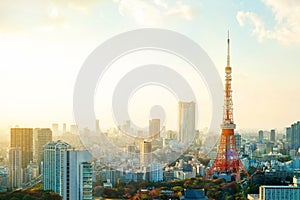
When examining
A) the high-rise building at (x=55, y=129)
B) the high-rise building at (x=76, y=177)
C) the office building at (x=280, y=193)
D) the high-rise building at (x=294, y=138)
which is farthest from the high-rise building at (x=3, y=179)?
Answer: the high-rise building at (x=294, y=138)

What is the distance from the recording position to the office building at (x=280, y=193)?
4626mm

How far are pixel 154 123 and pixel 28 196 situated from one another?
4.25 feet

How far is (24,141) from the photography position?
19.4ft

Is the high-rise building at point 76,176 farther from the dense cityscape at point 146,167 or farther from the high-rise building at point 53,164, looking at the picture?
the high-rise building at point 53,164

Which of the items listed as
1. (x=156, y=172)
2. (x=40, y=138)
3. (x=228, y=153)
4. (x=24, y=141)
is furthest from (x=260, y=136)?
(x=24, y=141)

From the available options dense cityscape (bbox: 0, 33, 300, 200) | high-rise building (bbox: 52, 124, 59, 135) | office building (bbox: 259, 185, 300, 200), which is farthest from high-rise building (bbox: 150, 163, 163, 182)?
office building (bbox: 259, 185, 300, 200)

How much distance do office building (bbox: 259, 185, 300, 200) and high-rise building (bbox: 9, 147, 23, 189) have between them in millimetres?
2685

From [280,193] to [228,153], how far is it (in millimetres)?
1554

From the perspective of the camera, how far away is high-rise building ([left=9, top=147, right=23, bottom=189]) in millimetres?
5115

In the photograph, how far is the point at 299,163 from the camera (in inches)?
281

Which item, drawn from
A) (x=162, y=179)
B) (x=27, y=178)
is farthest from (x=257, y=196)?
(x=27, y=178)

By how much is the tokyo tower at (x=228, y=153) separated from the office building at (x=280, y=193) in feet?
2.98

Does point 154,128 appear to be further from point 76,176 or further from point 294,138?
point 294,138

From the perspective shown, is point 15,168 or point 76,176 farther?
point 15,168
